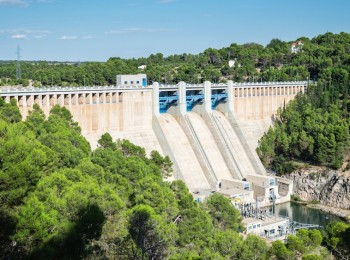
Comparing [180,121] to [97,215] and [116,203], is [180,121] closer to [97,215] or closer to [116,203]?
[116,203]

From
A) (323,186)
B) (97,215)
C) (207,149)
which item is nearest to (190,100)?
(207,149)

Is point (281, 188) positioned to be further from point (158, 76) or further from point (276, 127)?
point (158, 76)

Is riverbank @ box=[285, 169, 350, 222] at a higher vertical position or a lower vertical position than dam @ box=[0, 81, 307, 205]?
lower

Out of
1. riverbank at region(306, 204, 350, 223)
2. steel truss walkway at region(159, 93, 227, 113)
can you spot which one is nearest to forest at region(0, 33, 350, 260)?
riverbank at region(306, 204, 350, 223)

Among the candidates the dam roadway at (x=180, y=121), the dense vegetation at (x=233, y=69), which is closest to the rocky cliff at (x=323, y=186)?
the dam roadway at (x=180, y=121)

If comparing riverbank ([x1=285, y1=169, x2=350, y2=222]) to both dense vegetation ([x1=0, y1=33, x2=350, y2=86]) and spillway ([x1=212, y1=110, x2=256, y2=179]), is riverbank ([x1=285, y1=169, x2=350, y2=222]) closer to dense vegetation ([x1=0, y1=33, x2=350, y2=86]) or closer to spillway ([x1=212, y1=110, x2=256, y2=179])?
spillway ([x1=212, y1=110, x2=256, y2=179])

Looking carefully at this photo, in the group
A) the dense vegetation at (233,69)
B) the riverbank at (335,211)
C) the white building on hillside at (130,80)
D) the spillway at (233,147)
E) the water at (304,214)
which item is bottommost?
the water at (304,214)

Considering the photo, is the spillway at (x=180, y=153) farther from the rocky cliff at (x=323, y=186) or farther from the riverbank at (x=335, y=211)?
the riverbank at (x=335, y=211)
